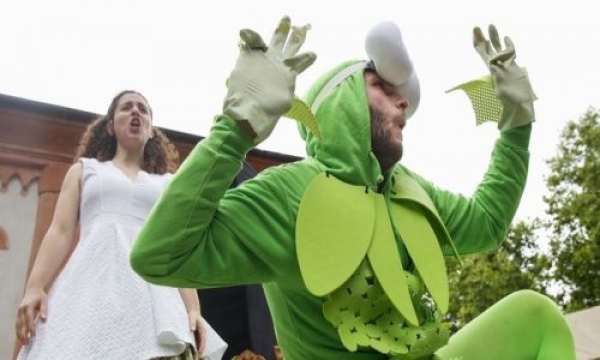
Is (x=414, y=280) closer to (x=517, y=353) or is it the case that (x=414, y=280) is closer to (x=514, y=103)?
(x=517, y=353)

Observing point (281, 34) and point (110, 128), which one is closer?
point (281, 34)

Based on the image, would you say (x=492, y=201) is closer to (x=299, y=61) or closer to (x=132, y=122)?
(x=299, y=61)

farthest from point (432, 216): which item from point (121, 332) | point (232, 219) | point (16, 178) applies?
point (16, 178)

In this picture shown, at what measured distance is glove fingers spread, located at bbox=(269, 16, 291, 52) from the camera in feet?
4.66

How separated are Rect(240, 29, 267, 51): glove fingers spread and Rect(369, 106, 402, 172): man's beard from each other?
0.41 meters

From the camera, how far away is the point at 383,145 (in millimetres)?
1675

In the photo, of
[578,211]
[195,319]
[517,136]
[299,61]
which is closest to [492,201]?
[517,136]

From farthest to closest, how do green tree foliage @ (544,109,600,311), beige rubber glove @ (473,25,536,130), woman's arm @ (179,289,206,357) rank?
green tree foliage @ (544,109,600,311) < woman's arm @ (179,289,206,357) < beige rubber glove @ (473,25,536,130)

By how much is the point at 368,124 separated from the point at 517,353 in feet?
1.94

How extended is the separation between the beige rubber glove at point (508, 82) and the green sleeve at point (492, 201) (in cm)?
3

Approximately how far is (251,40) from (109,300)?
1016mm

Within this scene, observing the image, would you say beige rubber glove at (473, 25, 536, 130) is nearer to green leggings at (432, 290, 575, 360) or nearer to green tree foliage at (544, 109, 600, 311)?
green leggings at (432, 290, 575, 360)

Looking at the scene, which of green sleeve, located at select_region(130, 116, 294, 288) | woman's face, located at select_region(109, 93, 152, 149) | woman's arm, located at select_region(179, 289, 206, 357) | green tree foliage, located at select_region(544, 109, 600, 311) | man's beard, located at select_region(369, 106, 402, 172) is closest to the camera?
green sleeve, located at select_region(130, 116, 294, 288)

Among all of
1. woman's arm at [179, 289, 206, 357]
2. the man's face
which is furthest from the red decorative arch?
the man's face
